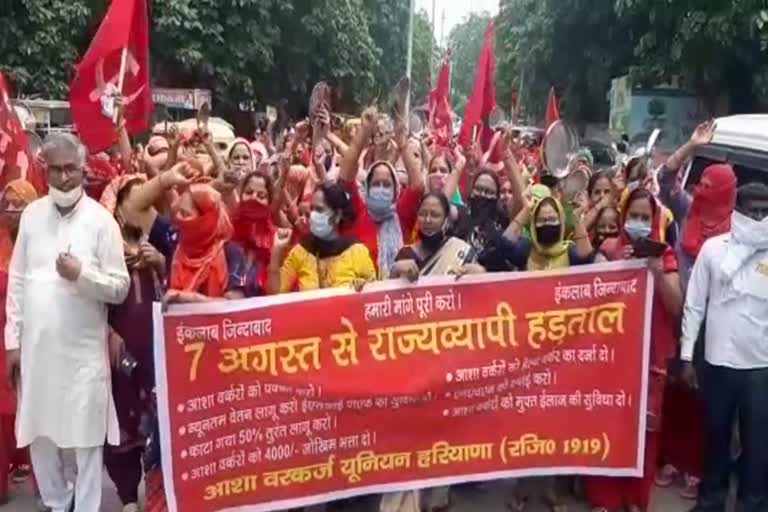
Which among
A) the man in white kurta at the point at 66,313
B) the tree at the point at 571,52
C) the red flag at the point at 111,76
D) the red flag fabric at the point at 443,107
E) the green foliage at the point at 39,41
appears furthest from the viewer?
the tree at the point at 571,52

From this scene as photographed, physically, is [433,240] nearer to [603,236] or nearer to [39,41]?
→ [603,236]

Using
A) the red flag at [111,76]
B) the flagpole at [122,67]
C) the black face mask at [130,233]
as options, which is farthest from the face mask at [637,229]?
the flagpole at [122,67]

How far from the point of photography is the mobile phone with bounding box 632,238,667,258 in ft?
15.6

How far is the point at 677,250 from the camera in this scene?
5305 millimetres

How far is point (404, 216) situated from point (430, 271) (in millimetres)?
813

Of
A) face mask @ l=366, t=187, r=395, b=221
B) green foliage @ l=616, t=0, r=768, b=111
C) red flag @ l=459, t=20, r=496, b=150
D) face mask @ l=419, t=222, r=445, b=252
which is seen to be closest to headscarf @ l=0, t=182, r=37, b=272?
face mask @ l=366, t=187, r=395, b=221

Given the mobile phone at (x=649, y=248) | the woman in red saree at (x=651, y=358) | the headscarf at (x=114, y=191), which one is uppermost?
the headscarf at (x=114, y=191)

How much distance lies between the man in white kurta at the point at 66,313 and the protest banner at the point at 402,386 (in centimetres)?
30

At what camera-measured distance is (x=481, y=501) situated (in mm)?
5301

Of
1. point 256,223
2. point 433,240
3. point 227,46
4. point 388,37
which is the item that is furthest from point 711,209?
point 388,37

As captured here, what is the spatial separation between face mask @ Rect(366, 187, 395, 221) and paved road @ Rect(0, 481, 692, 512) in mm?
1460

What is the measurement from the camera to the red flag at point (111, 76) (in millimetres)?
6551

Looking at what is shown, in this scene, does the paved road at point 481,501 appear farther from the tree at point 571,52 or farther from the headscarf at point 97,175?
the tree at point 571,52

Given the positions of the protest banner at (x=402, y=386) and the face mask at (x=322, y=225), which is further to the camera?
the face mask at (x=322, y=225)
